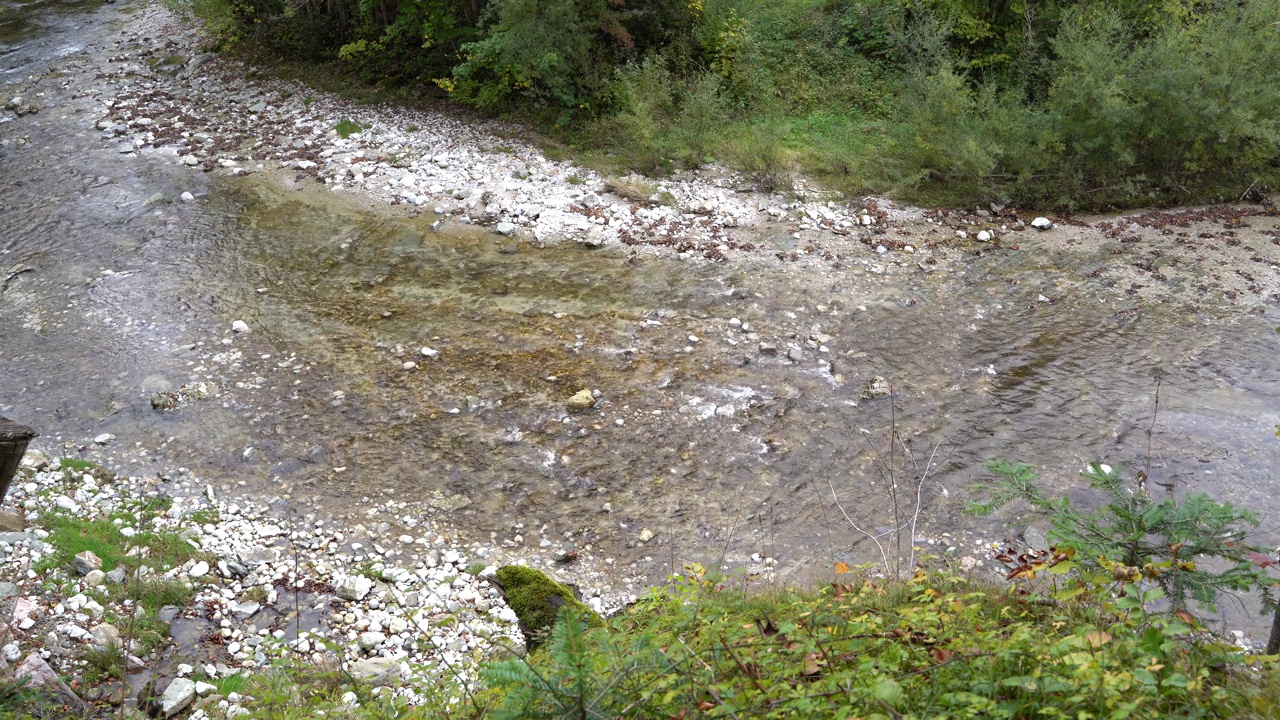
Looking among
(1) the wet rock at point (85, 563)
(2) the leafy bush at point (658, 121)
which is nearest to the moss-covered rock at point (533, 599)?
(1) the wet rock at point (85, 563)

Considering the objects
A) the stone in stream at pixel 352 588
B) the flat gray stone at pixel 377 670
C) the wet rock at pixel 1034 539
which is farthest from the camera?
the wet rock at pixel 1034 539

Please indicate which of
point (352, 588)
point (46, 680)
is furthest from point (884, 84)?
point (46, 680)

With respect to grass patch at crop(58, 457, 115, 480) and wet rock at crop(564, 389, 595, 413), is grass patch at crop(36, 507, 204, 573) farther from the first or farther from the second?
wet rock at crop(564, 389, 595, 413)

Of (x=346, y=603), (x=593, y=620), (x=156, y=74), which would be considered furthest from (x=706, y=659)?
(x=156, y=74)

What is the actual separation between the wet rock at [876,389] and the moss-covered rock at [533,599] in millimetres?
3646

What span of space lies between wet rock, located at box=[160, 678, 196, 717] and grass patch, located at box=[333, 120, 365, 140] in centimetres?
885

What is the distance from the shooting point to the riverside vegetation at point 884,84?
9.99 m

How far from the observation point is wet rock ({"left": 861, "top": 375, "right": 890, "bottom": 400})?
23.7 feet

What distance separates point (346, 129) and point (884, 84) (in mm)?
8183

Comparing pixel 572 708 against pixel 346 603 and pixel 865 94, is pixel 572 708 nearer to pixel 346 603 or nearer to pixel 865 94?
pixel 346 603

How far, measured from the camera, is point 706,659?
117 inches

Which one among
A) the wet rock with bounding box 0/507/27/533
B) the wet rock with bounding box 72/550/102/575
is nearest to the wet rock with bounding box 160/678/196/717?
the wet rock with bounding box 72/550/102/575

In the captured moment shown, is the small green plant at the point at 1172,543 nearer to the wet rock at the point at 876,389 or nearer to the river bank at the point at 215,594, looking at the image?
the river bank at the point at 215,594

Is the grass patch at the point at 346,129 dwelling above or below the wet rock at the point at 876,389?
above
